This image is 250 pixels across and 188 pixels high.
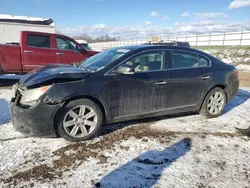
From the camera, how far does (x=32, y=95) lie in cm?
316

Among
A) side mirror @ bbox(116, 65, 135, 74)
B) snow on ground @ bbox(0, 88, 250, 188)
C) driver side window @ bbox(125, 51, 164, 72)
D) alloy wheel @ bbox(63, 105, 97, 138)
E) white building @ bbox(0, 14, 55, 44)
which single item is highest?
white building @ bbox(0, 14, 55, 44)

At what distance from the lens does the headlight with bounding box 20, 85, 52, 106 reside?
3.13 meters

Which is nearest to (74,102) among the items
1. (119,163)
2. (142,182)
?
(119,163)

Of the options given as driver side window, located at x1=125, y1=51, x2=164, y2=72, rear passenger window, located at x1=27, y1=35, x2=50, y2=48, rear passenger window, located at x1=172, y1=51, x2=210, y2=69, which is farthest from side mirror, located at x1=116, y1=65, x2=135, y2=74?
rear passenger window, located at x1=27, y1=35, x2=50, y2=48

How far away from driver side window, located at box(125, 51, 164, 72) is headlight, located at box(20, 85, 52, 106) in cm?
146

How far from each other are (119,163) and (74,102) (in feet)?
3.72

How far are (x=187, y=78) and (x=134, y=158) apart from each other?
2.02 meters

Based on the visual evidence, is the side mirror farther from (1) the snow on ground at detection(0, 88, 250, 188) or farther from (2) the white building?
(2) the white building

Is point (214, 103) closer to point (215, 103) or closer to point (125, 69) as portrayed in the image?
point (215, 103)

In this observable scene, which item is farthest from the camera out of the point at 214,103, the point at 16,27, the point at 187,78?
the point at 16,27

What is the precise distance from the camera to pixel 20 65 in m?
7.26

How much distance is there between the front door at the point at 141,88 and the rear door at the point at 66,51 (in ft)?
15.6

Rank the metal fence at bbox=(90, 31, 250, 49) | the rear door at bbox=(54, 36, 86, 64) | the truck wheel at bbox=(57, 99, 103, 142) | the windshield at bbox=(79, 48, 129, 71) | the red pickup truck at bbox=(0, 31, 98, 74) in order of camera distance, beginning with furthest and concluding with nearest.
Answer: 1. the metal fence at bbox=(90, 31, 250, 49)
2. the rear door at bbox=(54, 36, 86, 64)
3. the red pickup truck at bbox=(0, 31, 98, 74)
4. the windshield at bbox=(79, 48, 129, 71)
5. the truck wheel at bbox=(57, 99, 103, 142)

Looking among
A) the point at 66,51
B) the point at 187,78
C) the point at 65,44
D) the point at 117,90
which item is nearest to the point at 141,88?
the point at 117,90
